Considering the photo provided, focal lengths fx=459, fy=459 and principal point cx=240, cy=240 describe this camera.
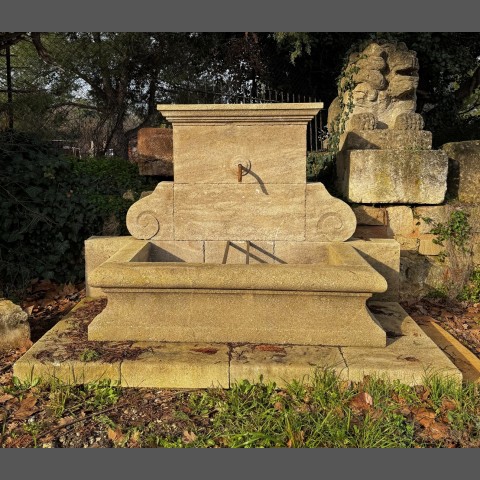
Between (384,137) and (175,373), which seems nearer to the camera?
(175,373)

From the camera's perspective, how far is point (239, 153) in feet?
13.6

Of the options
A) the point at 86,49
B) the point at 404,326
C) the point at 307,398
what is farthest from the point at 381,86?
the point at 86,49

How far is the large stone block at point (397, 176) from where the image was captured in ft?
16.0

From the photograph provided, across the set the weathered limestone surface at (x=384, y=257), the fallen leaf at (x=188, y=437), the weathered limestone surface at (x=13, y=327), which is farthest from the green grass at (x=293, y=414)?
the weathered limestone surface at (x=384, y=257)

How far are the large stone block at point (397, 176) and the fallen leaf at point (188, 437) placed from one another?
3358mm

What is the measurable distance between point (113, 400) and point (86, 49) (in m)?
7.39

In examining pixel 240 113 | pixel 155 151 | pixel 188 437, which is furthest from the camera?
pixel 155 151

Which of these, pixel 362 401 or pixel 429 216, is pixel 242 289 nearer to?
pixel 362 401

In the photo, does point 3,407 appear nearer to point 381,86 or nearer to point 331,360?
point 331,360

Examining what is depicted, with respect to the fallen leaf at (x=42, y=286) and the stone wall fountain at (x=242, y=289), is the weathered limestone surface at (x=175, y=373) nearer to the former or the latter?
the stone wall fountain at (x=242, y=289)

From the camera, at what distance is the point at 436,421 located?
→ 8.13 ft

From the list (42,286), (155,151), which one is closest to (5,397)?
(42,286)

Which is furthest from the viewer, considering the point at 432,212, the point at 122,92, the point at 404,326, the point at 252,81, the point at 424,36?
the point at 122,92

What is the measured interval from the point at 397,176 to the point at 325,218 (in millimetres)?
1318
